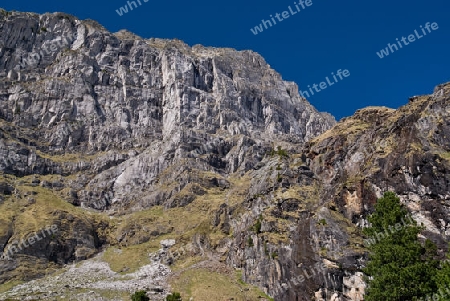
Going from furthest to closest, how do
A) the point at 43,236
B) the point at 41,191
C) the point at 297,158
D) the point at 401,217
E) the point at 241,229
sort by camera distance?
the point at 41,191 < the point at 43,236 < the point at 297,158 < the point at 241,229 < the point at 401,217

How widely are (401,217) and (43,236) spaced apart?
120925 millimetres

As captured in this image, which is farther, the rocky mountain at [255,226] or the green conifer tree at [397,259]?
the rocky mountain at [255,226]

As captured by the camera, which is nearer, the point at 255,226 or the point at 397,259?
the point at 397,259

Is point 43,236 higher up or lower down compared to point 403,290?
higher up

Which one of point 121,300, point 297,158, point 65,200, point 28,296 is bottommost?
point 121,300

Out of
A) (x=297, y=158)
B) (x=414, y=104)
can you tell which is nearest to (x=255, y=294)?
(x=297, y=158)

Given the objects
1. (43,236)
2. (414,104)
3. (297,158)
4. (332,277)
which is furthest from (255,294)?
(43,236)

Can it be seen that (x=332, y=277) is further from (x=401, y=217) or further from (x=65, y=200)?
(x=65, y=200)

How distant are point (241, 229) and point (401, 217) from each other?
71323mm

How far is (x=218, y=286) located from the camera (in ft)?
332

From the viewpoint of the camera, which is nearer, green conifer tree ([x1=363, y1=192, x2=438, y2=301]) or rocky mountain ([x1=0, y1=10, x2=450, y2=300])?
green conifer tree ([x1=363, y1=192, x2=438, y2=301])

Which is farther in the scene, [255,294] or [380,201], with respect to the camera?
[255,294]

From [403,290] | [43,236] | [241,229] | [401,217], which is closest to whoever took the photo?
[403,290]

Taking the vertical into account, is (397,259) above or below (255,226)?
below
